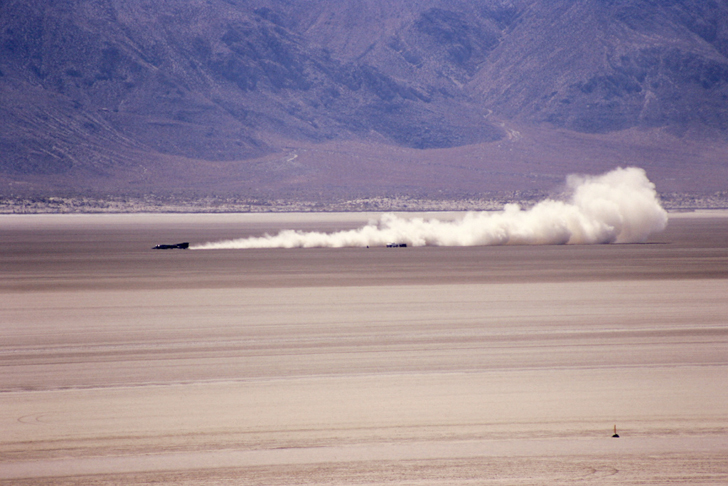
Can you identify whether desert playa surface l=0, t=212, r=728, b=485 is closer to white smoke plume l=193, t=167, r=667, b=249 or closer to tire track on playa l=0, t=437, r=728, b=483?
tire track on playa l=0, t=437, r=728, b=483

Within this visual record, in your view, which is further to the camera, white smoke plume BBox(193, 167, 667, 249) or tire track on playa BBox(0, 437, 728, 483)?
white smoke plume BBox(193, 167, 667, 249)

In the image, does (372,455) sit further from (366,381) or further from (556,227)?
(556,227)

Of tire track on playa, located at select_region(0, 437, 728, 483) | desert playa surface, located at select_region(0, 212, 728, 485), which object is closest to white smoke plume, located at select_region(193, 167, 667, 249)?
desert playa surface, located at select_region(0, 212, 728, 485)

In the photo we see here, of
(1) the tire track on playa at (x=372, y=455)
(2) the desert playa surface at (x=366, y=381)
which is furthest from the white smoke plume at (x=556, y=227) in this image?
(1) the tire track on playa at (x=372, y=455)

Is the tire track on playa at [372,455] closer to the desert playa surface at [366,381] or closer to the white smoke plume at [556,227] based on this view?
the desert playa surface at [366,381]

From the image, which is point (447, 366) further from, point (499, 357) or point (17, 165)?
point (17, 165)
